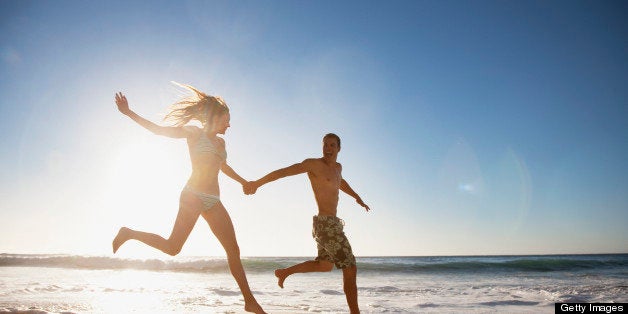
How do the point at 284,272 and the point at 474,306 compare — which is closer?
the point at 284,272

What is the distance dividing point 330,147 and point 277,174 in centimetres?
75

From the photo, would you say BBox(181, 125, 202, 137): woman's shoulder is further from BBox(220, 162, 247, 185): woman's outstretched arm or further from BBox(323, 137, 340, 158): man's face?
BBox(323, 137, 340, 158): man's face

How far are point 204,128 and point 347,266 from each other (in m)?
2.23

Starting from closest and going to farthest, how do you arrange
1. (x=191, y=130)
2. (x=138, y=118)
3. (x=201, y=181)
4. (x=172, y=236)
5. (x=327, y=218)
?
(x=138, y=118)
(x=172, y=236)
(x=201, y=181)
(x=191, y=130)
(x=327, y=218)

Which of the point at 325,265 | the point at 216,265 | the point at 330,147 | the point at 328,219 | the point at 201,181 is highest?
the point at 330,147

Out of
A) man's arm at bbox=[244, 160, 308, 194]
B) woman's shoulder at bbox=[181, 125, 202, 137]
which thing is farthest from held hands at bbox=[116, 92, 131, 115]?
man's arm at bbox=[244, 160, 308, 194]

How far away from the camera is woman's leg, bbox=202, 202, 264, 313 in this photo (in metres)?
4.06

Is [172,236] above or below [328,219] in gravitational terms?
below

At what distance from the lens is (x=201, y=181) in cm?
398

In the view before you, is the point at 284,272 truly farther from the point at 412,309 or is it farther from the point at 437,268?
the point at 437,268

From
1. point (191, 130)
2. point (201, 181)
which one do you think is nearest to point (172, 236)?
point (201, 181)

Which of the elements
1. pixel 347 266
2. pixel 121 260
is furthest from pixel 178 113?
pixel 121 260

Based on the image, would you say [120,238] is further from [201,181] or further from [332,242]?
[332,242]

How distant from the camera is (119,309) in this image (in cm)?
595
